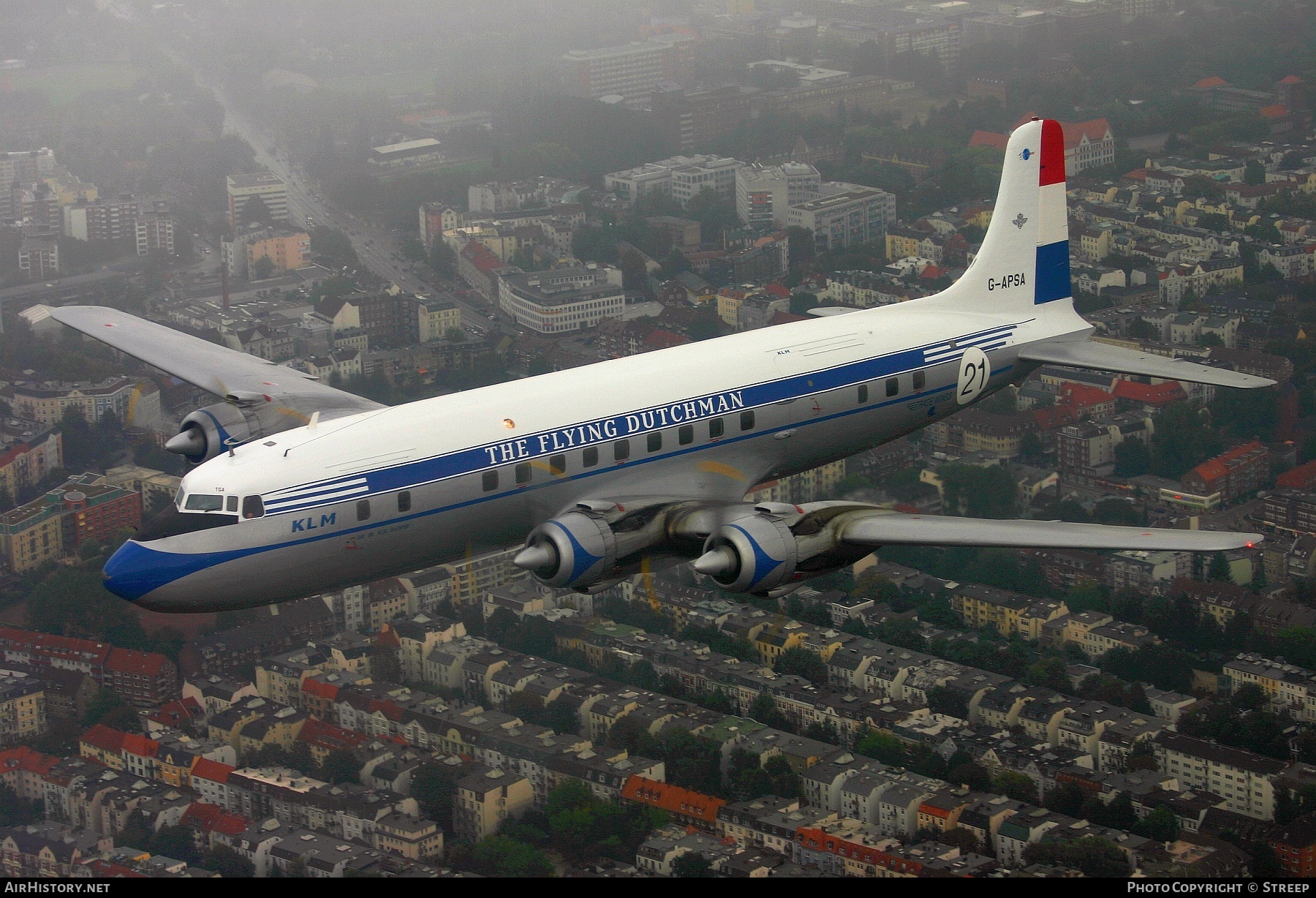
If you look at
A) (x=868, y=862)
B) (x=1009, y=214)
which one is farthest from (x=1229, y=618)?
(x=1009, y=214)

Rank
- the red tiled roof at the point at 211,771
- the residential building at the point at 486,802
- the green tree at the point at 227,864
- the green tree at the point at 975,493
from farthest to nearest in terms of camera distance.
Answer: the green tree at the point at 975,493 → the red tiled roof at the point at 211,771 → the residential building at the point at 486,802 → the green tree at the point at 227,864

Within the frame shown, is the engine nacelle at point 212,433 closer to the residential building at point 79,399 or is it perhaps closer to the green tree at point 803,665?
the green tree at point 803,665

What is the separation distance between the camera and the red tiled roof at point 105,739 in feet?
351

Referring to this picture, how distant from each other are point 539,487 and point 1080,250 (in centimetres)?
16740

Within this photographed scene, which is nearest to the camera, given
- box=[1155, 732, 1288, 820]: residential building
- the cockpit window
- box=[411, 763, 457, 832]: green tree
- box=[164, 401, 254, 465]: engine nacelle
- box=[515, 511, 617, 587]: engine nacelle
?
the cockpit window

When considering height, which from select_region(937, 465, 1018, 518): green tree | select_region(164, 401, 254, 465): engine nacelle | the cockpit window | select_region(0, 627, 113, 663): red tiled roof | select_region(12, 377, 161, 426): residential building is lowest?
select_region(0, 627, 113, 663): red tiled roof

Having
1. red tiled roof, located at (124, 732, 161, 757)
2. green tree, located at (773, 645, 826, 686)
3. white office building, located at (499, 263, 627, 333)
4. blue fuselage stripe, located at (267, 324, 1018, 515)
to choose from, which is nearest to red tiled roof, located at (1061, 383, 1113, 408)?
green tree, located at (773, 645, 826, 686)

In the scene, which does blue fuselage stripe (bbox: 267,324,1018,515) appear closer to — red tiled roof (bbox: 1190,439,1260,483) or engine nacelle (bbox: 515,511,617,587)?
engine nacelle (bbox: 515,511,617,587)

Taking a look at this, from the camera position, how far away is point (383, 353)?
182625 mm

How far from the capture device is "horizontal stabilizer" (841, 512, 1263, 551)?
39406mm

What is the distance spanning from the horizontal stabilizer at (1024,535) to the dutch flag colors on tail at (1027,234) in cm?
1214

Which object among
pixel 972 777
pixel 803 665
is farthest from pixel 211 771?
pixel 972 777

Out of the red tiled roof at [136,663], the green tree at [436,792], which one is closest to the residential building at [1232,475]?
the green tree at [436,792]

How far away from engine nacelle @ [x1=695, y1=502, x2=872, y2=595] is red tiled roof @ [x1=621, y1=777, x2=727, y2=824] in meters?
54.5
